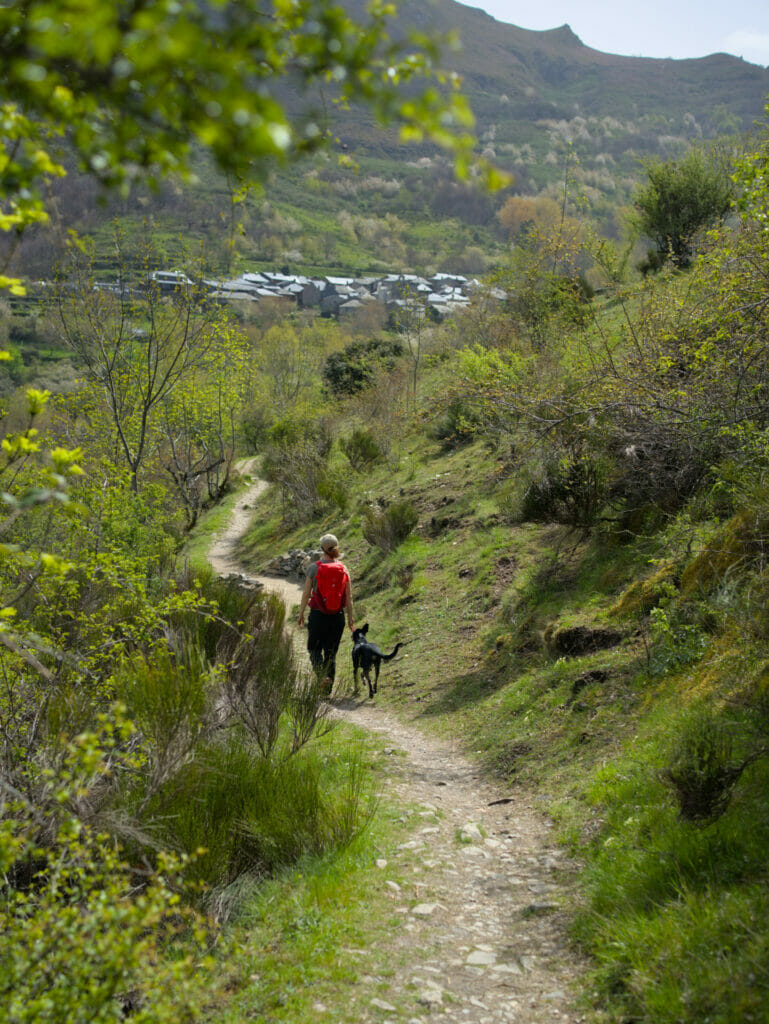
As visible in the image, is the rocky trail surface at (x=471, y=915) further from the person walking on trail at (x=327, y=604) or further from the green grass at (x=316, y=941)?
the person walking on trail at (x=327, y=604)

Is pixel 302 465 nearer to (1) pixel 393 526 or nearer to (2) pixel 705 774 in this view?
(1) pixel 393 526

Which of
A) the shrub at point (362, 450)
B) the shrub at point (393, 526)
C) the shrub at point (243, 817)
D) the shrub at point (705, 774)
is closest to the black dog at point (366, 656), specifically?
the shrub at point (243, 817)

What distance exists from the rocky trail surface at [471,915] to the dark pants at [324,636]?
2332mm

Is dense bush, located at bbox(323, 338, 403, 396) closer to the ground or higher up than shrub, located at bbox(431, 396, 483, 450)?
higher up

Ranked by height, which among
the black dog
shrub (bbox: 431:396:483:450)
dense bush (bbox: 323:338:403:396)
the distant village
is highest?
the distant village

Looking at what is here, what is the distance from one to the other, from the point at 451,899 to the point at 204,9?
4333 millimetres

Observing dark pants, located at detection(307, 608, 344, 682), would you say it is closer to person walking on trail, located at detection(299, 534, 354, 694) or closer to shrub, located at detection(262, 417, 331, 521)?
person walking on trail, located at detection(299, 534, 354, 694)

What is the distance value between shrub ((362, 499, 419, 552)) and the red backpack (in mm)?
5898

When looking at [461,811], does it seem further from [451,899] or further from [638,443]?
[638,443]

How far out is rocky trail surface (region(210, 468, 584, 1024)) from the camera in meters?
3.27

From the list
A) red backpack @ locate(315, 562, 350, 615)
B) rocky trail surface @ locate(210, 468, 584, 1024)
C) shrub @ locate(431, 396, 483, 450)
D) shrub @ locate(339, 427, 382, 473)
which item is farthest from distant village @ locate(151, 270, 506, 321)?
rocky trail surface @ locate(210, 468, 584, 1024)

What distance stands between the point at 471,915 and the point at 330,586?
4569 millimetres

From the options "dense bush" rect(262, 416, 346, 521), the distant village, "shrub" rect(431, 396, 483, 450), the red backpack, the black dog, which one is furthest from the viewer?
the distant village

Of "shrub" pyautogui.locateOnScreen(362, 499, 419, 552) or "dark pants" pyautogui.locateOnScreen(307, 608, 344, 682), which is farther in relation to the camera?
"shrub" pyautogui.locateOnScreen(362, 499, 419, 552)
